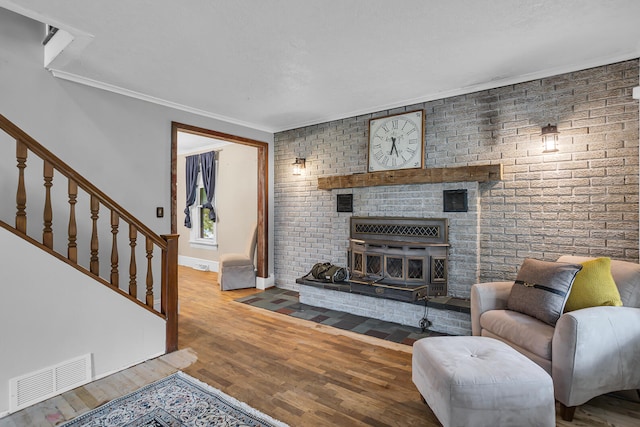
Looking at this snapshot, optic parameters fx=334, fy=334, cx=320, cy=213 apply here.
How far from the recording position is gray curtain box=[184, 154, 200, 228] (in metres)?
7.06

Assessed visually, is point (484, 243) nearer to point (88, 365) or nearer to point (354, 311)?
point (354, 311)

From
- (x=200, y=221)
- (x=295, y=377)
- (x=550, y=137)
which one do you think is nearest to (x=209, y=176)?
(x=200, y=221)

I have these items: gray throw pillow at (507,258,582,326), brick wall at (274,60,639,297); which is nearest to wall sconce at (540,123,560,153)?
brick wall at (274,60,639,297)

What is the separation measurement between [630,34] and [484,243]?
78.2 inches

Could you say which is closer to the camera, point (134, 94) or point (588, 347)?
point (588, 347)

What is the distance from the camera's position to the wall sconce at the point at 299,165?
191 inches

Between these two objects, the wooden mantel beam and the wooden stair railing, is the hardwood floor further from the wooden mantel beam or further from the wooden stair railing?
the wooden mantel beam

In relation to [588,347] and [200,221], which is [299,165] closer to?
[200,221]

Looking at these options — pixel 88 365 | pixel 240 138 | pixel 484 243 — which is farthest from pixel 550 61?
pixel 88 365

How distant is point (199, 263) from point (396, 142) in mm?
4989

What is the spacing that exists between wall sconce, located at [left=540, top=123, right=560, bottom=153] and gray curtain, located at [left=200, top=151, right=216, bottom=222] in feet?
18.0

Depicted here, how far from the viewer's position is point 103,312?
8.36 ft

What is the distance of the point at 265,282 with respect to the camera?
5203 mm

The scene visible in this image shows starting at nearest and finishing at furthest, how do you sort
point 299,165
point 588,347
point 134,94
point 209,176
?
point 588,347
point 134,94
point 299,165
point 209,176
